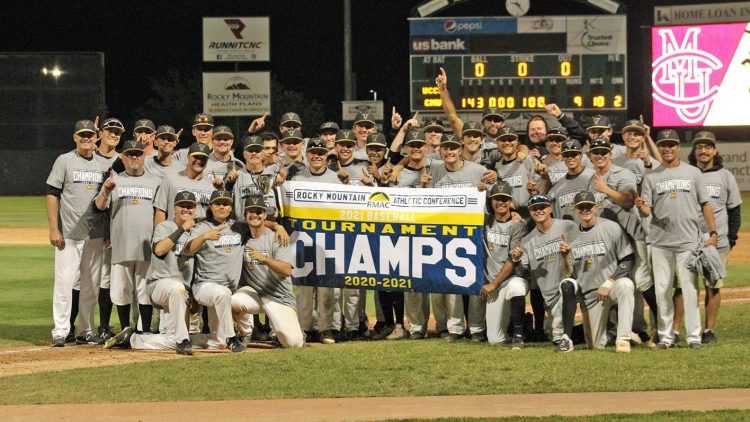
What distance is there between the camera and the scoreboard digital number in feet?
74.9

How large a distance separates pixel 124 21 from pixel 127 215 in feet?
181

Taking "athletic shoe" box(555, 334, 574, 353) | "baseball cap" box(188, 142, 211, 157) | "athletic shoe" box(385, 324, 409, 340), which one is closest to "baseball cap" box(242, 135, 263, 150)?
"baseball cap" box(188, 142, 211, 157)

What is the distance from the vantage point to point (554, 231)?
30.3 ft

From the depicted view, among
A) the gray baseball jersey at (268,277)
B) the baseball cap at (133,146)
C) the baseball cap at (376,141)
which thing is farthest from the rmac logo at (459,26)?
the gray baseball jersey at (268,277)

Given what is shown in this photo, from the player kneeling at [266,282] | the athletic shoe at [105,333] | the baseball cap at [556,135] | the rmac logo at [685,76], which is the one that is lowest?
→ the athletic shoe at [105,333]

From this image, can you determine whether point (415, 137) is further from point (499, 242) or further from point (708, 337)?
point (708, 337)

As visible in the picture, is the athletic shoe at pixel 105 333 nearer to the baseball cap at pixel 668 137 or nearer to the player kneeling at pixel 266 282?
the player kneeling at pixel 266 282

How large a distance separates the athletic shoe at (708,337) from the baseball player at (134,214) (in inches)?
177

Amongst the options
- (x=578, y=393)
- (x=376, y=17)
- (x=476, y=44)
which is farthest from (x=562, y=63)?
(x=376, y=17)

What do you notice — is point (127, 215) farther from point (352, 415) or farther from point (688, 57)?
point (688, 57)

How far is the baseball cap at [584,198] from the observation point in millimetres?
8977

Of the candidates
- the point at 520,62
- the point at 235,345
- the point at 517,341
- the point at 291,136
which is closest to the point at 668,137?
the point at 517,341

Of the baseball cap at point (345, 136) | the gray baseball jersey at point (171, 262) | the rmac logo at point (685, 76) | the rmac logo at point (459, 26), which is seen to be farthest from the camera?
the rmac logo at point (685, 76)

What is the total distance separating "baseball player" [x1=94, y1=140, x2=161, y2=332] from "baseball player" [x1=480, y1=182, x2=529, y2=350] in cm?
282
